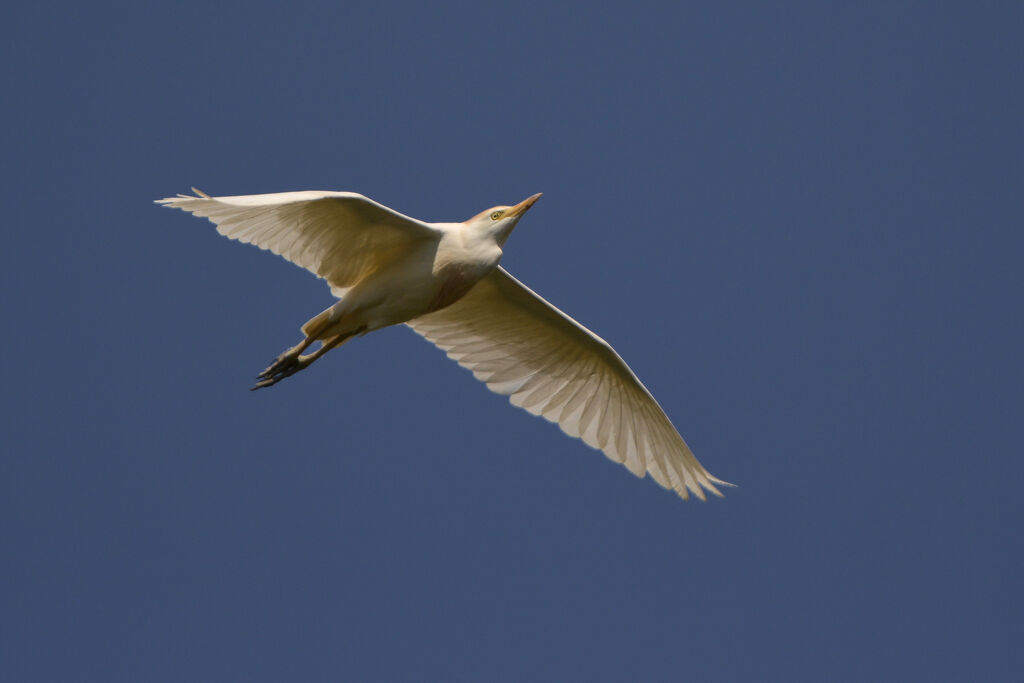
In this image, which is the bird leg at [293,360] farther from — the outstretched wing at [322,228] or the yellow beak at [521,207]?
the yellow beak at [521,207]

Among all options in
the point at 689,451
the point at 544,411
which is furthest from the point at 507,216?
the point at 689,451

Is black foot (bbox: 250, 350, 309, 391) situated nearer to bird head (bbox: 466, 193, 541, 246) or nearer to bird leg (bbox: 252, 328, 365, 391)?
bird leg (bbox: 252, 328, 365, 391)

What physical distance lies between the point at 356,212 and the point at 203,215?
160cm

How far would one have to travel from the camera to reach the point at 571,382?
1714cm

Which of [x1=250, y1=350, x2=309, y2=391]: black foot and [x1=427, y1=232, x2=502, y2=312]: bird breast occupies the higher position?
[x1=427, y1=232, x2=502, y2=312]: bird breast

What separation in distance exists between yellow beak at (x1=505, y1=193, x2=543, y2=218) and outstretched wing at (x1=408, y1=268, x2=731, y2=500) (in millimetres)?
1899

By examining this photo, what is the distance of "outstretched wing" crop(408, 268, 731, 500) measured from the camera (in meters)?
16.8

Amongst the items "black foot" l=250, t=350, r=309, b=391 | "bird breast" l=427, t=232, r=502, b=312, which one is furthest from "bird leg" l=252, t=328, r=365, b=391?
"bird breast" l=427, t=232, r=502, b=312

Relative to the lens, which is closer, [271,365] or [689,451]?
[271,365]

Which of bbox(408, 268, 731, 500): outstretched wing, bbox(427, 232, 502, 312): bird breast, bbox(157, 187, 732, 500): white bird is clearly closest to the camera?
bbox(157, 187, 732, 500): white bird

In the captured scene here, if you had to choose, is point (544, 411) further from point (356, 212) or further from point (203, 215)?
point (203, 215)

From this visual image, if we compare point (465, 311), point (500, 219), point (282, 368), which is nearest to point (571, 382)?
point (465, 311)

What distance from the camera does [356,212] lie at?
565 inches

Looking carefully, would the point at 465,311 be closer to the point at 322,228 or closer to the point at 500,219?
the point at 500,219
